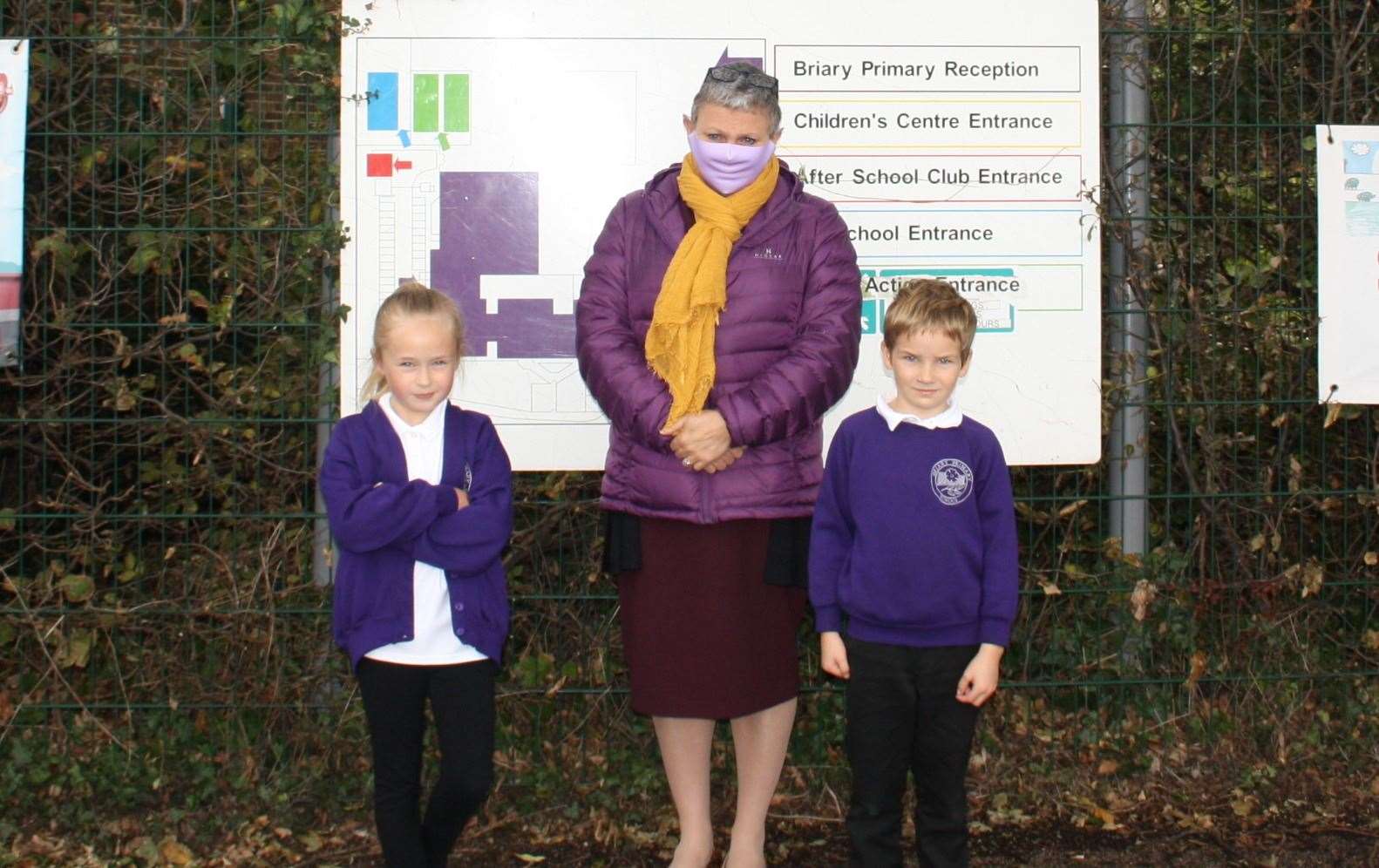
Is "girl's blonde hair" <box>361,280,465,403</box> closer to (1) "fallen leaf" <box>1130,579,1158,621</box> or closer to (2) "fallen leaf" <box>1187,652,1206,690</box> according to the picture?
(1) "fallen leaf" <box>1130,579,1158,621</box>

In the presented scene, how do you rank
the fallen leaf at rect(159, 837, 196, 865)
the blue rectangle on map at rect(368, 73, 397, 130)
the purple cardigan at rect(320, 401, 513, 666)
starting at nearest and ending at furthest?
the purple cardigan at rect(320, 401, 513, 666) < the fallen leaf at rect(159, 837, 196, 865) < the blue rectangle on map at rect(368, 73, 397, 130)

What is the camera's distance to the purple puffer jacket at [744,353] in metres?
3.57

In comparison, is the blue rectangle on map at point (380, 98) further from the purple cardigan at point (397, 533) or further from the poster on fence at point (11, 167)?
the purple cardigan at point (397, 533)

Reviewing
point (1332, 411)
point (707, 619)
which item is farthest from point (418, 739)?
point (1332, 411)

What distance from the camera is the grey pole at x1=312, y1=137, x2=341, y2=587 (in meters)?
4.57

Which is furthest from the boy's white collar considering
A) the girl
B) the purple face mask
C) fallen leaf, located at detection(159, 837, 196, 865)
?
fallen leaf, located at detection(159, 837, 196, 865)

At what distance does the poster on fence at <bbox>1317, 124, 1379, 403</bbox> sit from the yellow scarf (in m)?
2.23

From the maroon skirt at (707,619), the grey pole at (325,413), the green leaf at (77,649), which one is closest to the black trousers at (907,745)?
the maroon skirt at (707,619)

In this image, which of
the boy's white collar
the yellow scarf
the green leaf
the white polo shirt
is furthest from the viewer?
the green leaf

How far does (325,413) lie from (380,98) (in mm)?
1018

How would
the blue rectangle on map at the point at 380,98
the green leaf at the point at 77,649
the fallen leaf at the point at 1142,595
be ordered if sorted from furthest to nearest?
1. the fallen leaf at the point at 1142,595
2. the green leaf at the point at 77,649
3. the blue rectangle on map at the point at 380,98

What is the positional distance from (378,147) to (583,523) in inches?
54.9

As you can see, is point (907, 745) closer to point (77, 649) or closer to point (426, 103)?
point (426, 103)

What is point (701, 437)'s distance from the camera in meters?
3.52
